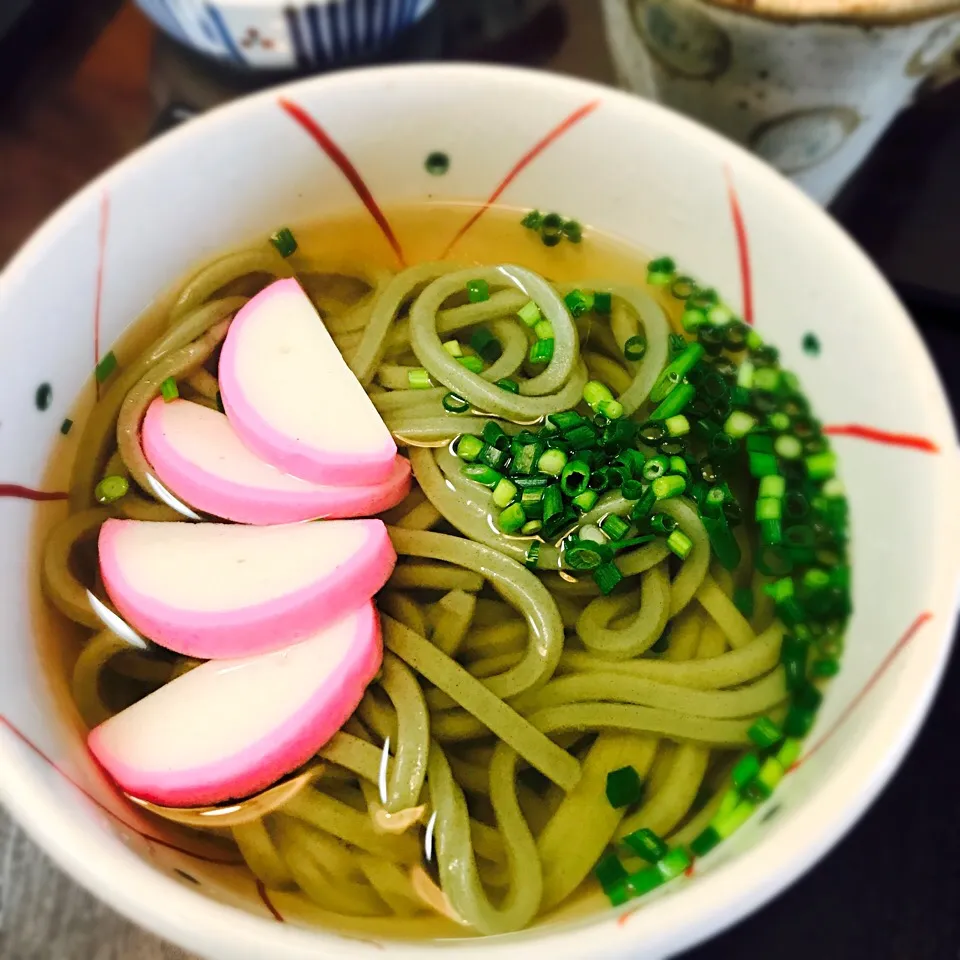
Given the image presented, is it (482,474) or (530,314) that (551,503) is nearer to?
(482,474)

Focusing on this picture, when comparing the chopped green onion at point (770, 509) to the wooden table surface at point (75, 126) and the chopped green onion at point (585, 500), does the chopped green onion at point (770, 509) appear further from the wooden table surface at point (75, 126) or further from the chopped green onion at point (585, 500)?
the wooden table surface at point (75, 126)

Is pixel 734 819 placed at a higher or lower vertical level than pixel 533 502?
lower

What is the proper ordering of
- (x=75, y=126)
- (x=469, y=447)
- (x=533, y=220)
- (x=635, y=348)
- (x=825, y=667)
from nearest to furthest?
(x=825, y=667), (x=469, y=447), (x=635, y=348), (x=533, y=220), (x=75, y=126)

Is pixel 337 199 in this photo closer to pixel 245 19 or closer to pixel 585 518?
pixel 245 19

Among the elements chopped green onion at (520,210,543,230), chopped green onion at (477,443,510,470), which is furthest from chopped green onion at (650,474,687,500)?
chopped green onion at (520,210,543,230)

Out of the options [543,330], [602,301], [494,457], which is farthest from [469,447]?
[602,301]

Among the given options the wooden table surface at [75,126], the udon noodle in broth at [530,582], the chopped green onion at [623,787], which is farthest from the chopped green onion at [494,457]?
the wooden table surface at [75,126]

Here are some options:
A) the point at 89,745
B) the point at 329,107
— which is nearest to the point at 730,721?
the point at 89,745
